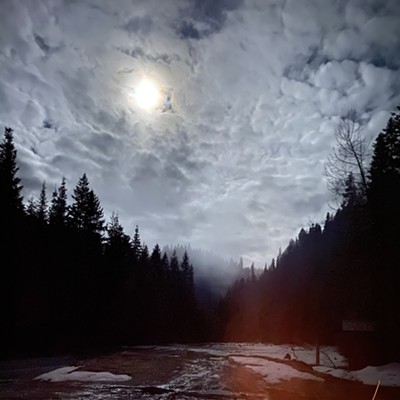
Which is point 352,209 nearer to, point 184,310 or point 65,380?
point 65,380

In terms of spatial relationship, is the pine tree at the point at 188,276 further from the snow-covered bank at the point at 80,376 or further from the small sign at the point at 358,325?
the snow-covered bank at the point at 80,376

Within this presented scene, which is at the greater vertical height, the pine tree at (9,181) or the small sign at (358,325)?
the pine tree at (9,181)

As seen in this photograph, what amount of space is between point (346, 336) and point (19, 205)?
1086 inches

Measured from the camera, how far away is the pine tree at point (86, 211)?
5150 cm

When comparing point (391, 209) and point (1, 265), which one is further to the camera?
point (1, 265)

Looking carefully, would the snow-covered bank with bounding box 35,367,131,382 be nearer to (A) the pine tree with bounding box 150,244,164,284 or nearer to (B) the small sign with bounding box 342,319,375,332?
(B) the small sign with bounding box 342,319,375,332

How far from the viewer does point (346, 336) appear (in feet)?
87.9

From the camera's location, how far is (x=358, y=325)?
1027 inches

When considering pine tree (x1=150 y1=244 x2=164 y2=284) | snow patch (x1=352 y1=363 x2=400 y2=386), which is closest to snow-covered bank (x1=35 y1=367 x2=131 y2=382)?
snow patch (x1=352 y1=363 x2=400 y2=386)

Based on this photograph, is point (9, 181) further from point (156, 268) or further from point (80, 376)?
point (156, 268)

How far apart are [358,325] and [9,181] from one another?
27822 mm

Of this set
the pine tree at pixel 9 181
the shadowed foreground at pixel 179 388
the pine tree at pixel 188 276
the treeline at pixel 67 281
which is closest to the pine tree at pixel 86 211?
the treeline at pixel 67 281

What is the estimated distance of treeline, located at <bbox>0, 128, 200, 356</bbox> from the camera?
3034 centimetres

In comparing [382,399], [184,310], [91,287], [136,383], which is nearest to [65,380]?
[136,383]
